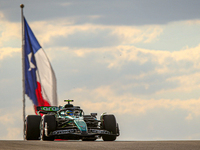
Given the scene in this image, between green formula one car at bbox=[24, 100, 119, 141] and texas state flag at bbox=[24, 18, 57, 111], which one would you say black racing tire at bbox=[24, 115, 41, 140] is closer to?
green formula one car at bbox=[24, 100, 119, 141]

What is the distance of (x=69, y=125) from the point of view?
85.1ft

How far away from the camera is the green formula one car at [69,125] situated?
80.5 feet

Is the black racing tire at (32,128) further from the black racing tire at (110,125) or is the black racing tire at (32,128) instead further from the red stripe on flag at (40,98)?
the red stripe on flag at (40,98)

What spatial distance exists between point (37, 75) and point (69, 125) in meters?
10.7

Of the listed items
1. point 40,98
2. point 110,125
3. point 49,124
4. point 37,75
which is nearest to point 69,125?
point 49,124

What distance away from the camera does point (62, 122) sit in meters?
26.6

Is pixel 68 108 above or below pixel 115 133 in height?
above

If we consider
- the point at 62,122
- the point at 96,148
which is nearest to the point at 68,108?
the point at 62,122

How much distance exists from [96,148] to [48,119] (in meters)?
9.61

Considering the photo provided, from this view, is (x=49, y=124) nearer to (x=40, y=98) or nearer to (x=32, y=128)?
(x=32, y=128)

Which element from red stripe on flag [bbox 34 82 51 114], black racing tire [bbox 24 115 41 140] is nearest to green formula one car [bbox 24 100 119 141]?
black racing tire [bbox 24 115 41 140]

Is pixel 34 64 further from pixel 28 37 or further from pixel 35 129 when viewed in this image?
pixel 35 129

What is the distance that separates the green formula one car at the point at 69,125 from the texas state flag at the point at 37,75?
17.8 ft

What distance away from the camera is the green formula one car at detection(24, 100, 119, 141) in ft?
80.5
